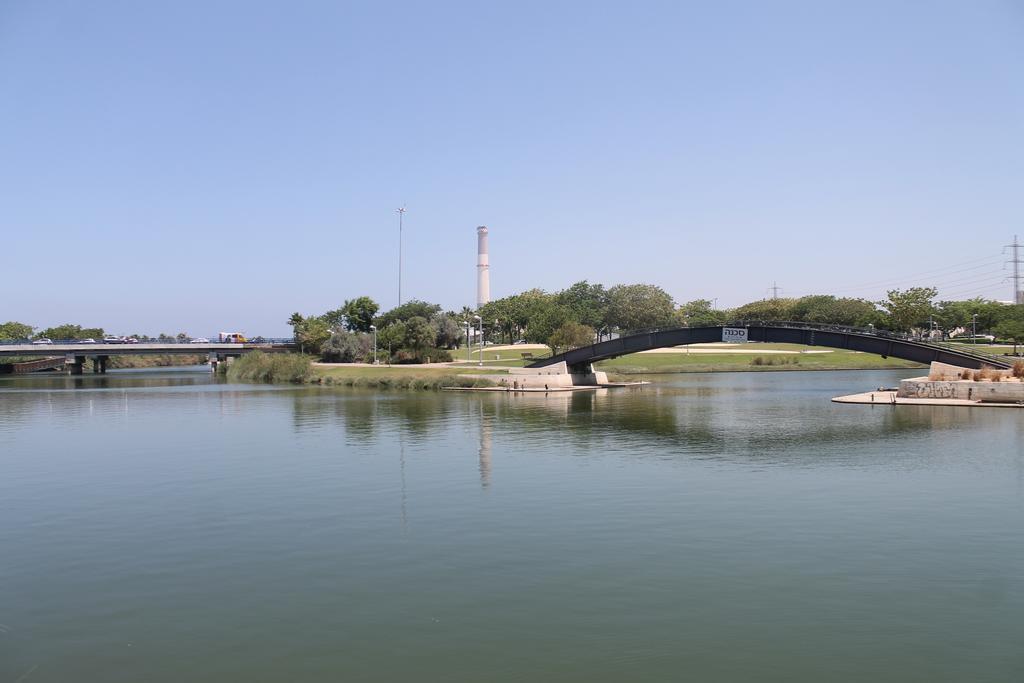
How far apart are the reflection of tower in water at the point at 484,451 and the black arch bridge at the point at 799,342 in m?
39.4

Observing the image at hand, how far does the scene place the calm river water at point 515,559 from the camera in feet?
58.9

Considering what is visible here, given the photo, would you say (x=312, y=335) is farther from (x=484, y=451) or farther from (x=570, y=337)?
(x=484, y=451)

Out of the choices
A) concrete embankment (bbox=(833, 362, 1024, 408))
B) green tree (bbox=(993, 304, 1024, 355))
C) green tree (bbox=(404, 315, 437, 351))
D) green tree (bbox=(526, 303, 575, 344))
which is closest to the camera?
concrete embankment (bbox=(833, 362, 1024, 408))

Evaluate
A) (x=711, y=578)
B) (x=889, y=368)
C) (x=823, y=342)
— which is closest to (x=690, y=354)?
(x=889, y=368)

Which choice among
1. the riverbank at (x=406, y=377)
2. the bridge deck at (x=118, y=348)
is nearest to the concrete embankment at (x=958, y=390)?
the riverbank at (x=406, y=377)

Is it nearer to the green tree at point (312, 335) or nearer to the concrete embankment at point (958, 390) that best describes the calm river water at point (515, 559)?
the concrete embankment at point (958, 390)

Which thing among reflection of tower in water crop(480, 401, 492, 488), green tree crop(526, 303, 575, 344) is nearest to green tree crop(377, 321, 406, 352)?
green tree crop(526, 303, 575, 344)

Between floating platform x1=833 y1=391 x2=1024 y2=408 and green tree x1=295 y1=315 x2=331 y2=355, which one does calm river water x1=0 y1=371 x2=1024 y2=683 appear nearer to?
floating platform x1=833 y1=391 x2=1024 y2=408

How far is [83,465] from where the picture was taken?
45375 millimetres

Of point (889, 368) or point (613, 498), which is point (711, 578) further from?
point (889, 368)

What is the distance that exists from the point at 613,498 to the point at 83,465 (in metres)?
30.3

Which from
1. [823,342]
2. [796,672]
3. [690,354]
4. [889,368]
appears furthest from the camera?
[690,354]

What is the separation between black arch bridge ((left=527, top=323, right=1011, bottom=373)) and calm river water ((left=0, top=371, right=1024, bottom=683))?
32656 millimetres

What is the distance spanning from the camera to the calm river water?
17953mm
